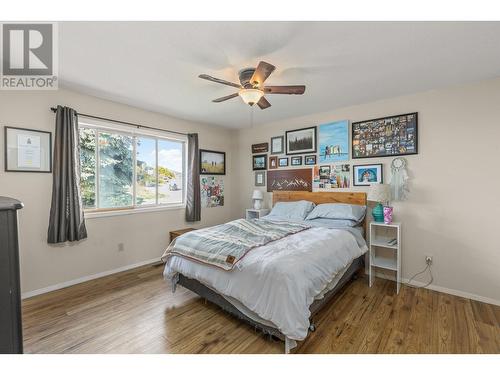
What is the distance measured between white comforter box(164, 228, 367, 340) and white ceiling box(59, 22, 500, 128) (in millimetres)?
1713

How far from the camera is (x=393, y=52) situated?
6.50 ft

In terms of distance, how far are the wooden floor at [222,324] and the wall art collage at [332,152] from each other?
158 centimetres

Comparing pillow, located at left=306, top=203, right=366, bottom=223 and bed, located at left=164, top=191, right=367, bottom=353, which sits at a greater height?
pillow, located at left=306, top=203, right=366, bottom=223

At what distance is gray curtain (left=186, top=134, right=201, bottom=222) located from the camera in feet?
13.2

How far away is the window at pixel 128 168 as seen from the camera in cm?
311

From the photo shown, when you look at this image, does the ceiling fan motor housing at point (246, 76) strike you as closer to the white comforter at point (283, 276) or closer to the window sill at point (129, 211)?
the white comforter at point (283, 276)

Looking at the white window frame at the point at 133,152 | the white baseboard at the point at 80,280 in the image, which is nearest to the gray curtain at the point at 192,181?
the white window frame at the point at 133,152

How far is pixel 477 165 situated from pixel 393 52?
1664 mm

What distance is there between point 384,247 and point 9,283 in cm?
344

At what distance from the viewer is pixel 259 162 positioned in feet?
14.7

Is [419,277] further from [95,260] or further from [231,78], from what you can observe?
[95,260]

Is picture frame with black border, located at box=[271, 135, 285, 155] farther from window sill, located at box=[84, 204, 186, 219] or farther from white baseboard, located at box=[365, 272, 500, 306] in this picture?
white baseboard, located at box=[365, 272, 500, 306]

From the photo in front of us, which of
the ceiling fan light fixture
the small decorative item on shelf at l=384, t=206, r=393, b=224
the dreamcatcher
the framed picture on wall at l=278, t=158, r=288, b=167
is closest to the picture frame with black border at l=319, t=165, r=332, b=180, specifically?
the framed picture on wall at l=278, t=158, r=288, b=167

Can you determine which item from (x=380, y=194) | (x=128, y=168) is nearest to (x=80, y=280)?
(x=128, y=168)
